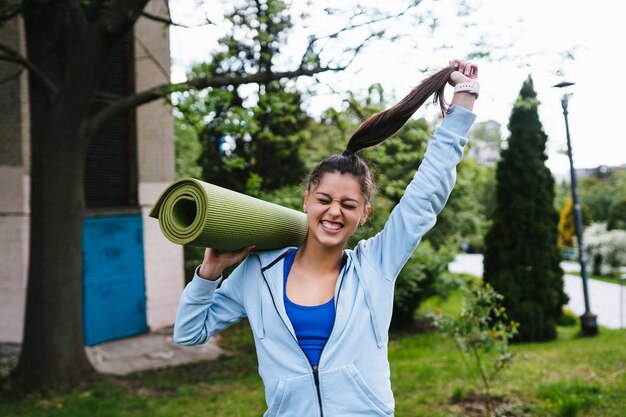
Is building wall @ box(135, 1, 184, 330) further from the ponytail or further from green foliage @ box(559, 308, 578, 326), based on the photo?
the ponytail

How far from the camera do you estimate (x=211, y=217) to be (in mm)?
1778

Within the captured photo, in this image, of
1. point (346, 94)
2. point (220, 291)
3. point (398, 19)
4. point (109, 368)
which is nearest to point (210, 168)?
point (109, 368)

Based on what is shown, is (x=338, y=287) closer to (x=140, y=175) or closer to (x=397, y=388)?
(x=397, y=388)

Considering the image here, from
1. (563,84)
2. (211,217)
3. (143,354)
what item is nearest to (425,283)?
(563,84)

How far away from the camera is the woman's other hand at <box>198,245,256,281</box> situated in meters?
2.01

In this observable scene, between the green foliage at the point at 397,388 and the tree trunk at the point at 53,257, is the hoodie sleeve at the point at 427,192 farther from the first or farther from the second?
the tree trunk at the point at 53,257

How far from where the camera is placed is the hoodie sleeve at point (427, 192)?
195cm

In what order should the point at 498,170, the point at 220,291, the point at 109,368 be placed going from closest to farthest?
the point at 220,291 < the point at 109,368 < the point at 498,170

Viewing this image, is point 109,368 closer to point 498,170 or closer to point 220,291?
point 220,291

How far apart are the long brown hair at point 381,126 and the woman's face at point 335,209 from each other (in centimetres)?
4

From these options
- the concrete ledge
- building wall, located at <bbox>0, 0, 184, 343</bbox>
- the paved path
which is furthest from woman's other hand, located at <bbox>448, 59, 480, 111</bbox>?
the paved path

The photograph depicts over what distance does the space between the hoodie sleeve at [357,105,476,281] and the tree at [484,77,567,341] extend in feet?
26.6

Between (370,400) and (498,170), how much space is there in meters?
8.86

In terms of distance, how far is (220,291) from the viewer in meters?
2.17
